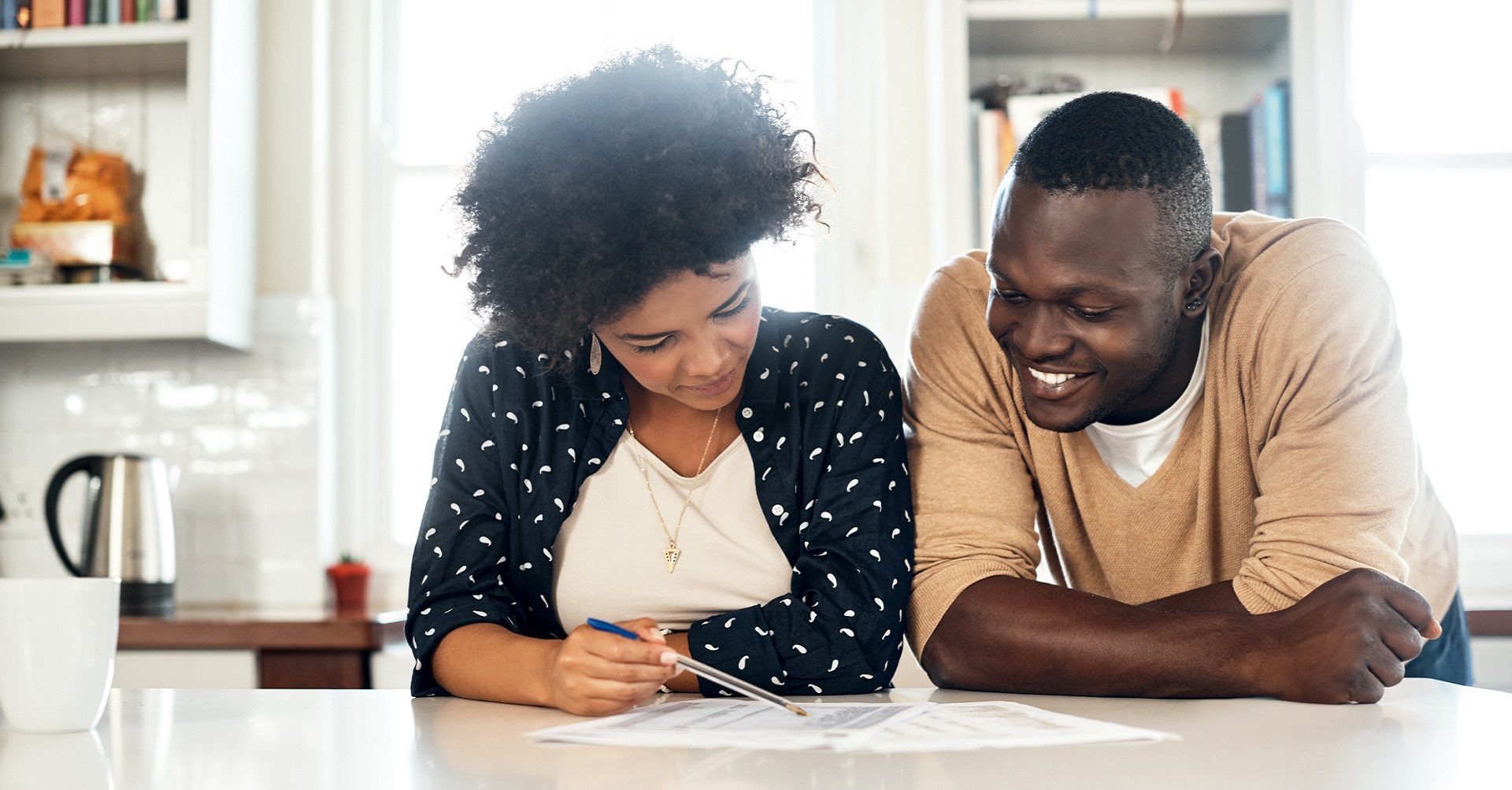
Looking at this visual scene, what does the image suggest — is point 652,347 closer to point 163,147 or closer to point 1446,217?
point 163,147

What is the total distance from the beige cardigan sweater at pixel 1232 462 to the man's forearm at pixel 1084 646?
0.03 m

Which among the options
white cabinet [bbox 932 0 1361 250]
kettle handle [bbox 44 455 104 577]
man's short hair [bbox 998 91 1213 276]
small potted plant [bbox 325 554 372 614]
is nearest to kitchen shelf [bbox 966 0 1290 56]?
white cabinet [bbox 932 0 1361 250]

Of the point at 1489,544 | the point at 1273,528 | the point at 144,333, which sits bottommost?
the point at 1489,544

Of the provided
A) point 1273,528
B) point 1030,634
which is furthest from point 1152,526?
point 1030,634

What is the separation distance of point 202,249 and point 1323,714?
2379 millimetres

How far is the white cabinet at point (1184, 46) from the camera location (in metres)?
2.70

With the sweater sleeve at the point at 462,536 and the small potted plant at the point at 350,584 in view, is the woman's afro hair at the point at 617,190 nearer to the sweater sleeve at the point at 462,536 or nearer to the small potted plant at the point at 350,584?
the sweater sleeve at the point at 462,536

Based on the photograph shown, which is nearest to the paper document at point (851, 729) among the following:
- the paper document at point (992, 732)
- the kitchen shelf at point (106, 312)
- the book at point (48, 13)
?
the paper document at point (992, 732)

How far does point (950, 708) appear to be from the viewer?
1.06 meters

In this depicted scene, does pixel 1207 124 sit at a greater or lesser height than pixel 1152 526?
greater

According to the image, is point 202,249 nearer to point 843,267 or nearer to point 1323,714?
point 843,267

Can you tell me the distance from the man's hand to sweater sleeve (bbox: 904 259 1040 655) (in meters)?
0.30

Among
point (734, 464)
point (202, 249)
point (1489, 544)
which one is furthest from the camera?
point (1489, 544)

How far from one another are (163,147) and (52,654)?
A: 2.38 m
